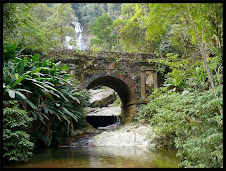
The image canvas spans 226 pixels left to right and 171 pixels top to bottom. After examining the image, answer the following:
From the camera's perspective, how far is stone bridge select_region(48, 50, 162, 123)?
37.8 ft

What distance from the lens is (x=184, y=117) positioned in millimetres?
5188

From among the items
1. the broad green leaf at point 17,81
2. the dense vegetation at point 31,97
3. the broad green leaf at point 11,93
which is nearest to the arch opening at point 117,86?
the dense vegetation at point 31,97

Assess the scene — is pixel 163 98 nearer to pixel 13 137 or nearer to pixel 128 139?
pixel 128 139

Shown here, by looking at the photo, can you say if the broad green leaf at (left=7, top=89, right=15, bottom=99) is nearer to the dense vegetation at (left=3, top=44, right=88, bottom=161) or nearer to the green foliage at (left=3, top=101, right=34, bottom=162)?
the dense vegetation at (left=3, top=44, right=88, bottom=161)

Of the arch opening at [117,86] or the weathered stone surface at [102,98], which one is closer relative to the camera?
the arch opening at [117,86]

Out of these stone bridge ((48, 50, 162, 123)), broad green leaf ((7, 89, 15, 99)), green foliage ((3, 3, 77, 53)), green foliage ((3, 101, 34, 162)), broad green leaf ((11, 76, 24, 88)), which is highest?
green foliage ((3, 3, 77, 53))

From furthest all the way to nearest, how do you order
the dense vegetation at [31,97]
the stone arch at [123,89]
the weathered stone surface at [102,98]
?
the weathered stone surface at [102,98] → the stone arch at [123,89] → the dense vegetation at [31,97]

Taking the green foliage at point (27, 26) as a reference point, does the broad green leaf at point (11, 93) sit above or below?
below

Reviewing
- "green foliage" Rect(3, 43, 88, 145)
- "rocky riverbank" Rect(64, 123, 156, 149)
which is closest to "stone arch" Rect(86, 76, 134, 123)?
"rocky riverbank" Rect(64, 123, 156, 149)

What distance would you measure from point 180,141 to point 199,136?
694mm

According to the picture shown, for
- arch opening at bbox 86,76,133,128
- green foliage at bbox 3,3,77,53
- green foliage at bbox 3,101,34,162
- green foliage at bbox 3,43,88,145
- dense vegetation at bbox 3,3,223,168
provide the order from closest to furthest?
A: dense vegetation at bbox 3,3,223,168
green foliage at bbox 3,101,34,162
green foliage at bbox 3,43,88,145
green foliage at bbox 3,3,77,53
arch opening at bbox 86,76,133,128

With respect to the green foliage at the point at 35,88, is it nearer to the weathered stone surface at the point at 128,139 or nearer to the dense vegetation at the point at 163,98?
the dense vegetation at the point at 163,98

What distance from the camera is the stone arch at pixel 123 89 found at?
1208 cm

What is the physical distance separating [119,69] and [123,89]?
5.57 ft
